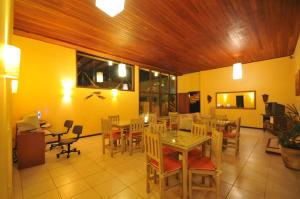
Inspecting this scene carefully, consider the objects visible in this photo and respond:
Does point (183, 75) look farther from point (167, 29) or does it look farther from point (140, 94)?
point (167, 29)

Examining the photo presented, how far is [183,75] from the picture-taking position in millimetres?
9852

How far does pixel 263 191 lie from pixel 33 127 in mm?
4476

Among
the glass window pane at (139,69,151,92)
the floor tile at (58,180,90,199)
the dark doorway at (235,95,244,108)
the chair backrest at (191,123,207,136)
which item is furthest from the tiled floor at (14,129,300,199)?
the glass window pane at (139,69,151,92)

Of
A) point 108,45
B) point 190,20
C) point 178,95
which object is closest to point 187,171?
point 190,20

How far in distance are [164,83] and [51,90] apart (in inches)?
245

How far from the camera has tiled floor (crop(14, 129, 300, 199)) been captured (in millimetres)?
2113

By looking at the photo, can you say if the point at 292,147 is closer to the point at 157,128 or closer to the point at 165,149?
the point at 165,149

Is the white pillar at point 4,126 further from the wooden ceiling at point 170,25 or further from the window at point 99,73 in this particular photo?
the window at point 99,73

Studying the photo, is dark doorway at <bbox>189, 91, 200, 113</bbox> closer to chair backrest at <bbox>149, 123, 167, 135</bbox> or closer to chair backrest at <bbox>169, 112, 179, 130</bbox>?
chair backrest at <bbox>169, 112, 179, 130</bbox>

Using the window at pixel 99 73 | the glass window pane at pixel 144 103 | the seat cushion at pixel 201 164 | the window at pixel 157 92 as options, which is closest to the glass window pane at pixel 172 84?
the window at pixel 157 92

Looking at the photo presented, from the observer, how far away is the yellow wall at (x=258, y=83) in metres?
6.09

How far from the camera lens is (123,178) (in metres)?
2.56

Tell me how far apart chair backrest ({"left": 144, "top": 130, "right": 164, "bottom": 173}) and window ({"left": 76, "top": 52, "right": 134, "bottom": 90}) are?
3484mm

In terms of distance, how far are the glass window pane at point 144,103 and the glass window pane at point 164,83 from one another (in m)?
1.47
